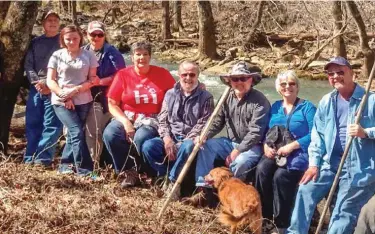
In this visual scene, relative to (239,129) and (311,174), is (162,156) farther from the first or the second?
(311,174)

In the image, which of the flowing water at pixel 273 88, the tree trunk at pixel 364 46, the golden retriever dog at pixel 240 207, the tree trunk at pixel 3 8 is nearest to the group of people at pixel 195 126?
the golden retriever dog at pixel 240 207

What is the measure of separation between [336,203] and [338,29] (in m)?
13.8

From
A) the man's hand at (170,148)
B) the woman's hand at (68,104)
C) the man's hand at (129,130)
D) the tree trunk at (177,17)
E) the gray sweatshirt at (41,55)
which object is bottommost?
the man's hand at (170,148)

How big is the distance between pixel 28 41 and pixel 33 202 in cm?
244

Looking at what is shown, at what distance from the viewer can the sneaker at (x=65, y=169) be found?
266 inches

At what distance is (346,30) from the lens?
18.5 m

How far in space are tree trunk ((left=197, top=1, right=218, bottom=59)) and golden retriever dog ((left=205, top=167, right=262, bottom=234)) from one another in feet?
51.6

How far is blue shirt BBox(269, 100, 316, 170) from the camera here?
5.55m

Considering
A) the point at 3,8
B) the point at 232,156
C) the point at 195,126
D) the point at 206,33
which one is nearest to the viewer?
the point at 232,156

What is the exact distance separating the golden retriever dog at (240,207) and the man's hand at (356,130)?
3.22 feet

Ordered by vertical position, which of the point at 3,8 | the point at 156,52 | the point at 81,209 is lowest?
the point at 81,209

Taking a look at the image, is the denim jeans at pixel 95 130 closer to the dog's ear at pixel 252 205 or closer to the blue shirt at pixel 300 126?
the blue shirt at pixel 300 126

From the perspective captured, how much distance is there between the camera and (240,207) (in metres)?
5.20

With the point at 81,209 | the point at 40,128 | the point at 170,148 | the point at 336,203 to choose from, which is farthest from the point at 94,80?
the point at 336,203
